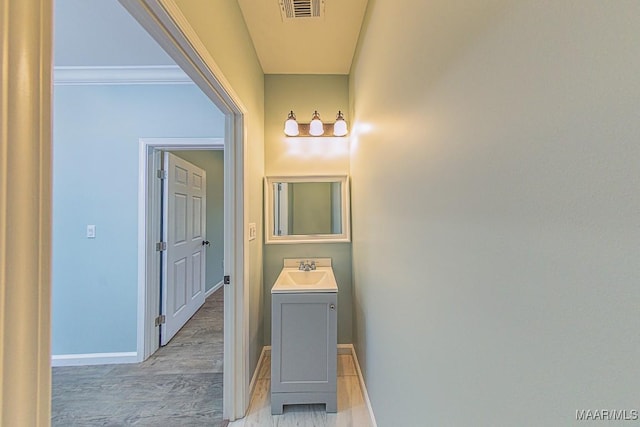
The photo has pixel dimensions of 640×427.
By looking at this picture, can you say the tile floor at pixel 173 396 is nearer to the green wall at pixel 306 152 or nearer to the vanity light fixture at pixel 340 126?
the green wall at pixel 306 152

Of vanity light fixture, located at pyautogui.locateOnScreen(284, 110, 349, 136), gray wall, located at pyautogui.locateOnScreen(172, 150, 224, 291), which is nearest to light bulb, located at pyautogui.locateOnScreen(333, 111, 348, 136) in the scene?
vanity light fixture, located at pyautogui.locateOnScreen(284, 110, 349, 136)

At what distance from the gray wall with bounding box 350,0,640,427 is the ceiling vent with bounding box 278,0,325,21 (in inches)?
36.4

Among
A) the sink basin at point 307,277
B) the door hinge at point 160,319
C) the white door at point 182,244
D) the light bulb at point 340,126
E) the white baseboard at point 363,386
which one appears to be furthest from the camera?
the white door at point 182,244

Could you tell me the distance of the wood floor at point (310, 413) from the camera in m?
1.74

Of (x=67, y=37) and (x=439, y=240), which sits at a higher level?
(x=67, y=37)

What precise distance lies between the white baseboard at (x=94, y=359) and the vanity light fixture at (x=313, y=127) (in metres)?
2.45

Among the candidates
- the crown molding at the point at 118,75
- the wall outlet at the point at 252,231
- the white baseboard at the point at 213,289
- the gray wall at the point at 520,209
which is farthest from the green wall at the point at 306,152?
the white baseboard at the point at 213,289

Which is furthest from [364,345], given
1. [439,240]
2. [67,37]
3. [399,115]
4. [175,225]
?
[67,37]

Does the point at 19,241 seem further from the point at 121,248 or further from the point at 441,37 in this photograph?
the point at 121,248

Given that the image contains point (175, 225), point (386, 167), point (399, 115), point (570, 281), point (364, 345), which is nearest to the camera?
point (570, 281)

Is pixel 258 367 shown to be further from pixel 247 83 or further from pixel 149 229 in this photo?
pixel 247 83

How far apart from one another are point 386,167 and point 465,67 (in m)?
0.70

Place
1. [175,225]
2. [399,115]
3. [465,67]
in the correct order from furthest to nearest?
[175,225]
[399,115]
[465,67]

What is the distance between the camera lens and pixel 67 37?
2.04 m
